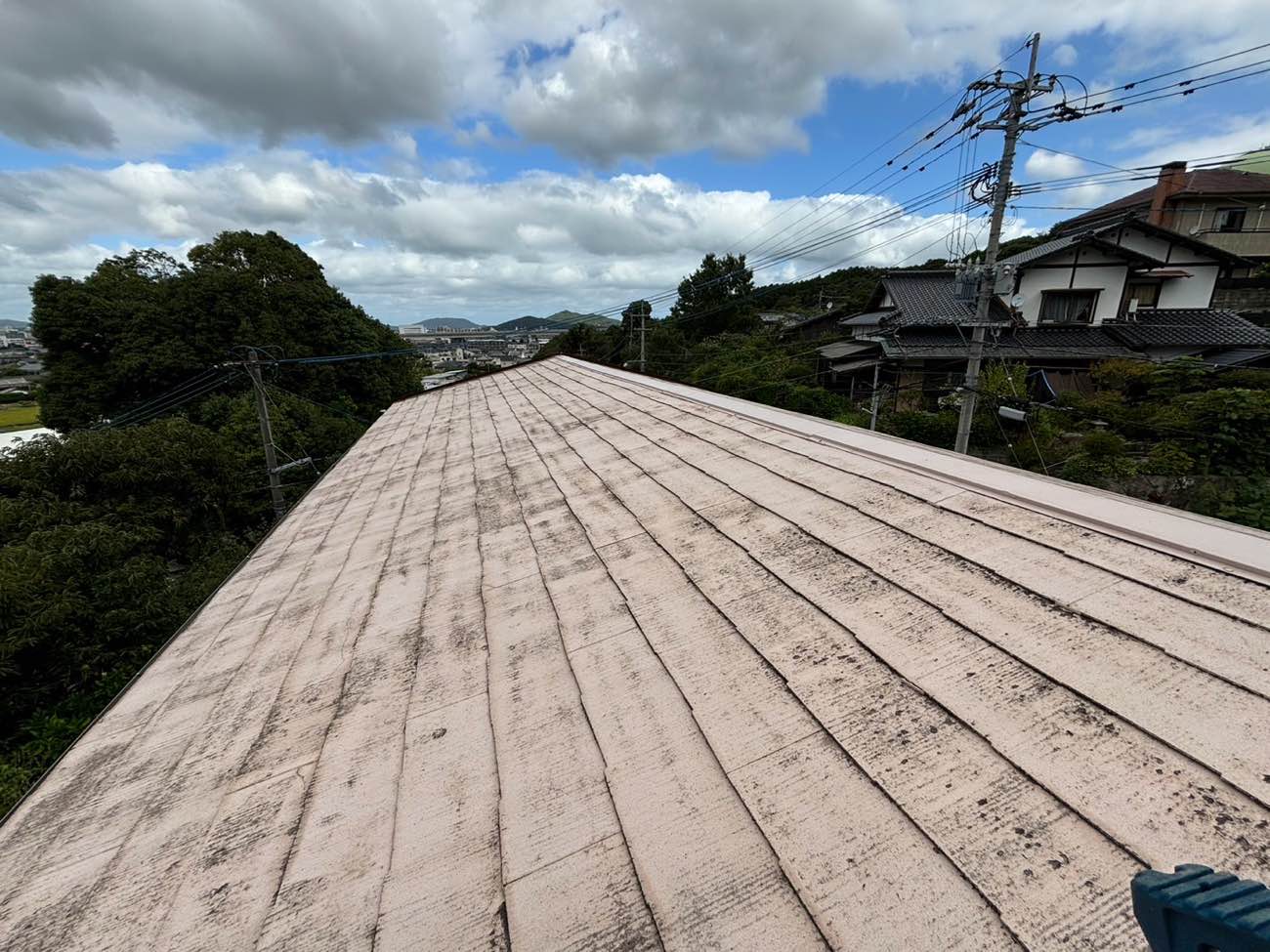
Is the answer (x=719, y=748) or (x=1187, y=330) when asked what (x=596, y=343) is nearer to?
(x=1187, y=330)

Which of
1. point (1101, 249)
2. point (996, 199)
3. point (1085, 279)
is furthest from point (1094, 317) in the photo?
point (996, 199)

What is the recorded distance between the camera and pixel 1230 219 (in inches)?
982

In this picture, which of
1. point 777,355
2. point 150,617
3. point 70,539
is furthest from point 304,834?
point 777,355

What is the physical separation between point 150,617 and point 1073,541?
38.7 feet

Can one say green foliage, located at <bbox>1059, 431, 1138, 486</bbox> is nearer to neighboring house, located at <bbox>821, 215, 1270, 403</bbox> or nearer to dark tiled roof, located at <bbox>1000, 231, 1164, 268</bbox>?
neighboring house, located at <bbox>821, 215, 1270, 403</bbox>

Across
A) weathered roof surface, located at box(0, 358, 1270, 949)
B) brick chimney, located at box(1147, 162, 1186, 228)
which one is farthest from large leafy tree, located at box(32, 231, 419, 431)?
brick chimney, located at box(1147, 162, 1186, 228)

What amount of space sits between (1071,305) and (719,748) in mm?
24497

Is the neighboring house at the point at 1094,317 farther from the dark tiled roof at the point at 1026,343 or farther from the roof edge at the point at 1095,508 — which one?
the roof edge at the point at 1095,508

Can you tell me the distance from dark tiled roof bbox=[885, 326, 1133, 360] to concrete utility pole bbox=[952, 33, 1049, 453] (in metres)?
8.99

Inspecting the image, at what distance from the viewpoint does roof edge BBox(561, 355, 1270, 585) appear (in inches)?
68.7

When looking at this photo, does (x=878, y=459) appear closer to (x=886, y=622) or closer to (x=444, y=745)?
(x=886, y=622)

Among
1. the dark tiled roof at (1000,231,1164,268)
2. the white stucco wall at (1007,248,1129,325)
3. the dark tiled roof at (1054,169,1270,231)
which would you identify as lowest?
the white stucco wall at (1007,248,1129,325)

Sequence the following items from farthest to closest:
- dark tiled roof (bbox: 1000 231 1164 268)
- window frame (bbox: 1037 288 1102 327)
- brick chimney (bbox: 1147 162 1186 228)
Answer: brick chimney (bbox: 1147 162 1186 228) < window frame (bbox: 1037 288 1102 327) < dark tiled roof (bbox: 1000 231 1164 268)

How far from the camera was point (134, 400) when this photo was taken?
19.6 m
